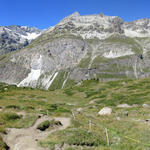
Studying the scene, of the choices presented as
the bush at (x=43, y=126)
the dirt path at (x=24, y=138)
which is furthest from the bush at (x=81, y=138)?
the bush at (x=43, y=126)

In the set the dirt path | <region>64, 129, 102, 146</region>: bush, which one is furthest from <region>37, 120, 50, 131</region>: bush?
<region>64, 129, 102, 146</region>: bush

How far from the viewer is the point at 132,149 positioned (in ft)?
57.6

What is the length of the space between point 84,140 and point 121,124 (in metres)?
10.6

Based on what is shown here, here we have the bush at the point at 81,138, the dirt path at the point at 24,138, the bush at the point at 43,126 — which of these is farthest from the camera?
the bush at the point at 43,126

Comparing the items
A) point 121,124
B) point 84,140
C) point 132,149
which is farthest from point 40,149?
point 121,124

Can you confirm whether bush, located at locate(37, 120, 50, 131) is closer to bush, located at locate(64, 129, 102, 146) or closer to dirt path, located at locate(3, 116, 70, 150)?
dirt path, located at locate(3, 116, 70, 150)

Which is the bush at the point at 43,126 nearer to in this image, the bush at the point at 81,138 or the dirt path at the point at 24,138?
the dirt path at the point at 24,138

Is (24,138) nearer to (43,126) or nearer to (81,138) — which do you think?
(43,126)

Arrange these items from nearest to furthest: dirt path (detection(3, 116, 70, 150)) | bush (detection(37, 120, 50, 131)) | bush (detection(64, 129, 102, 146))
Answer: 1. dirt path (detection(3, 116, 70, 150))
2. bush (detection(64, 129, 102, 146))
3. bush (detection(37, 120, 50, 131))

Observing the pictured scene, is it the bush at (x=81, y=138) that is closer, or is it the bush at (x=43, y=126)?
the bush at (x=81, y=138)

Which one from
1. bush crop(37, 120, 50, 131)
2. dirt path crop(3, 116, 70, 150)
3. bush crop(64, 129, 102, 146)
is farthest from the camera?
bush crop(37, 120, 50, 131)

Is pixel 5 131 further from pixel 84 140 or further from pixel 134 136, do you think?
pixel 134 136

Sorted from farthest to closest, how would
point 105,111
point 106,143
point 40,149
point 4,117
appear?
1. point 105,111
2. point 4,117
3. point 106,143
4. point 40,149

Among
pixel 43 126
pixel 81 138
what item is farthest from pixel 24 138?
pixel 81 138
